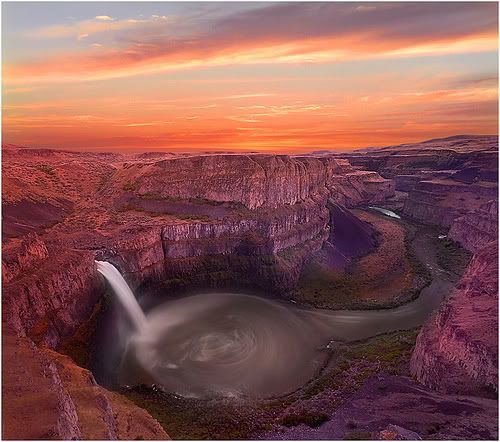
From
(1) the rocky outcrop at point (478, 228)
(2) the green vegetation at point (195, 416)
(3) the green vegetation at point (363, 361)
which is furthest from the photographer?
(1) the rocky outcrop at point (478, 228)

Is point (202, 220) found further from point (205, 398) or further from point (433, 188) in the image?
point (433, 188)

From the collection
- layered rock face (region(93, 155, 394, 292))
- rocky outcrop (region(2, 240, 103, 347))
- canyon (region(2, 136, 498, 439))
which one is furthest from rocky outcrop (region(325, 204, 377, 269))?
rocky outcrop (region(2, 240, 103, 347))

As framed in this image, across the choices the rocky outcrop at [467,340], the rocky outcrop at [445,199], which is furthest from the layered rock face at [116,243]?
the rocky outcrop at [445,199]

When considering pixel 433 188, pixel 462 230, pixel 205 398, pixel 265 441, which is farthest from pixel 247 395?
pixel 433 188

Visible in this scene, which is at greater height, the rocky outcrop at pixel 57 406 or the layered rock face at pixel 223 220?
the layered rock face at pixel 223 220

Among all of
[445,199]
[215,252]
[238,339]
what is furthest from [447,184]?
[238,339]

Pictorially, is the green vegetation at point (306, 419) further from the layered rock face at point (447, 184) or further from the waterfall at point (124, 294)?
the layered rock face at point (447, 184)
